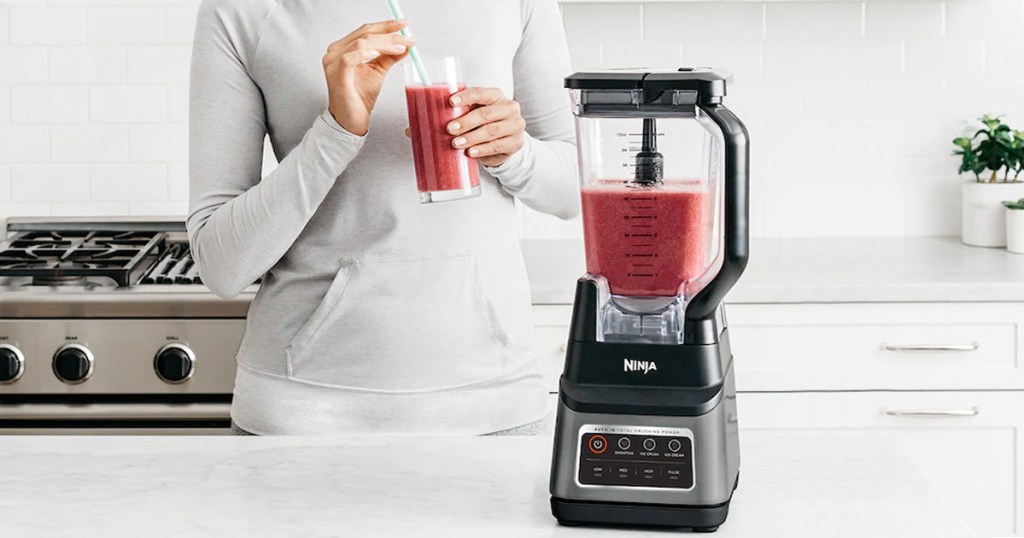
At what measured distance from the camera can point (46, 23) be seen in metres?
3.06

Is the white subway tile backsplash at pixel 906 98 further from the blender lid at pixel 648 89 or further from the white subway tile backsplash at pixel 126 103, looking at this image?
the blender lid at pixel 648 89

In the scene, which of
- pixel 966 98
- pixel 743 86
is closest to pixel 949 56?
pixel 966 98

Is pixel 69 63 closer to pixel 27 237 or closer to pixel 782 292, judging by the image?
pixel 27 237

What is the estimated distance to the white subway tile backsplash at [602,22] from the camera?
10.2 ft

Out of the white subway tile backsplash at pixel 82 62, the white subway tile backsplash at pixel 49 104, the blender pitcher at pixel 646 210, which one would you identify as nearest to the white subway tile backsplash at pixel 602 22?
the white subway tile backsplash at pixel 82 62

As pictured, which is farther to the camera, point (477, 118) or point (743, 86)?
point (743, 86)

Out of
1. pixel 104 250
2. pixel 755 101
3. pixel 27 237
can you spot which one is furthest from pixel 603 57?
pixel 27 237

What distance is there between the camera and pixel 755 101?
3158 millimetres

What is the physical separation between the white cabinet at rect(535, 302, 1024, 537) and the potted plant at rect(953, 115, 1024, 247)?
1.59ft

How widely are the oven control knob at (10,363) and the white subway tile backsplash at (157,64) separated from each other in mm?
883

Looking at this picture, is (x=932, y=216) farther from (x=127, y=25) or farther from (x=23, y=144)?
(x=23, y=144)

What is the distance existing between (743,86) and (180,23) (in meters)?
1.44

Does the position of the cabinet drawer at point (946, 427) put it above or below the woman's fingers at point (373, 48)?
below

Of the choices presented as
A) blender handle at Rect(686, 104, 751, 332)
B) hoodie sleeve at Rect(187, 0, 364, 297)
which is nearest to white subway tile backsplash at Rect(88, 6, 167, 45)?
hoodie sleeve at Rect(187, 0, 364, 297)
